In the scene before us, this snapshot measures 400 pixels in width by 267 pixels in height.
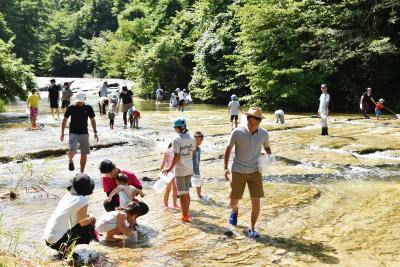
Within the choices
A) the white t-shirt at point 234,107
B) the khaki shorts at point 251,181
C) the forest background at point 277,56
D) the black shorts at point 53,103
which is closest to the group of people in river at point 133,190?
the khaki shorts at point 251,181

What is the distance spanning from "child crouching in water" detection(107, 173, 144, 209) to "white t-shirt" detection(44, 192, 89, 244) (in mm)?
1039

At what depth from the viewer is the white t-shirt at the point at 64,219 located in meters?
5.45

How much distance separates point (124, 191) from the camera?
21.5ft

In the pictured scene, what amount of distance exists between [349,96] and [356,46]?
3.03 metres

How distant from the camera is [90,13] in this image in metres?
81.8

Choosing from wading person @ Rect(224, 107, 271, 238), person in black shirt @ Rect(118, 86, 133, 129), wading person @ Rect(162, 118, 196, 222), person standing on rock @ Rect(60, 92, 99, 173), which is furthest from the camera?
person in black shirt @ Rect(118, 86, 133, 129)

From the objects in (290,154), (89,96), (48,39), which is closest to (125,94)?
(290,154)

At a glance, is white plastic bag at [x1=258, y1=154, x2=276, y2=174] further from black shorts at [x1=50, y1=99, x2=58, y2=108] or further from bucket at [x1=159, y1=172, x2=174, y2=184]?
black shorts at [x1=50, y1=99, x2=58, y2=108]

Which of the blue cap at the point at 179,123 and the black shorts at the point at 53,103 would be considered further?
the black shorts at the point at 53,103

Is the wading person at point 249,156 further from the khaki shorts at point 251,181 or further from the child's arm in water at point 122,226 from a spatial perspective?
the child's arm in water at point 122,226

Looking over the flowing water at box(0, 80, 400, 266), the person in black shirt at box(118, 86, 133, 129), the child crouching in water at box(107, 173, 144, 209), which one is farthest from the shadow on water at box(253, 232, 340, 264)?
the person in black shirt at box(118, 86, 133, 129)

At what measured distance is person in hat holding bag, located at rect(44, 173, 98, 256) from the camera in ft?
17.9

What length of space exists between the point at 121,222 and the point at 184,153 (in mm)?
1421

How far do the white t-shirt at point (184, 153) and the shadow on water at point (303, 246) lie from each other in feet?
4.86
